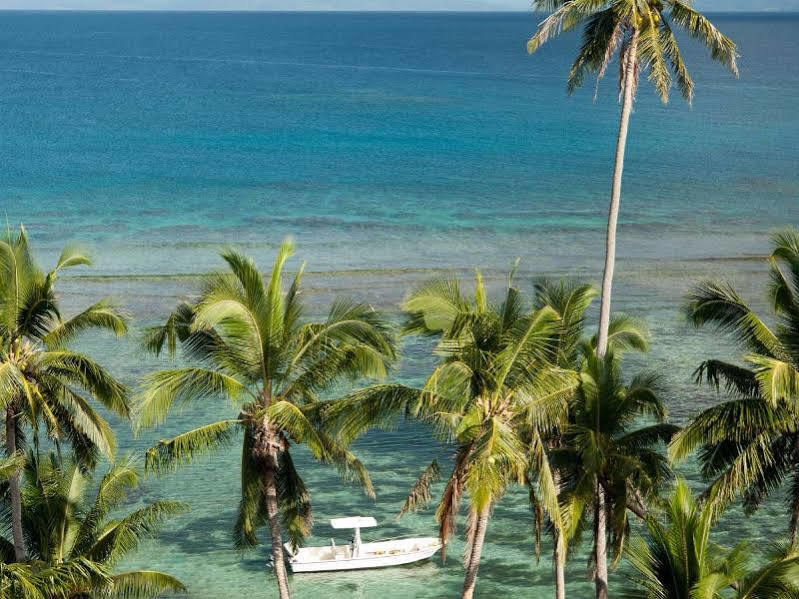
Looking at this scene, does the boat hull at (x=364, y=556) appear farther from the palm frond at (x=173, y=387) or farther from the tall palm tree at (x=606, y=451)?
the palm frond at (x=173, y=387)

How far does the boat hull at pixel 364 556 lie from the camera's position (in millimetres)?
27734

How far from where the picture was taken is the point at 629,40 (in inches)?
926

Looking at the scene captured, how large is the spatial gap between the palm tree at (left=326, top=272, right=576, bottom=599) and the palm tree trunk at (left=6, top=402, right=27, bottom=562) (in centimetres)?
554

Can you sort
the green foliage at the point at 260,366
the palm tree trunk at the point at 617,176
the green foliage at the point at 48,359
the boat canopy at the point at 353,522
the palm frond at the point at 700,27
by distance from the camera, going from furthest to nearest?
the boat canopy at the point at 353,522
the palm frond at the point at 700,27
the palm tree trunk at the point at 617,176
the green foliage at the point at 48,359
the green foliage at the point at 260,366

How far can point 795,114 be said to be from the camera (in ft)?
356

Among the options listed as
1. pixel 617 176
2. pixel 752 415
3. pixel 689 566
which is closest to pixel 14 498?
pixel 689 566

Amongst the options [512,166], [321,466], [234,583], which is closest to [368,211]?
[512,166]

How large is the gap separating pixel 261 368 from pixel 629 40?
10.2m

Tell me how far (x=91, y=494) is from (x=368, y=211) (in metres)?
39.7

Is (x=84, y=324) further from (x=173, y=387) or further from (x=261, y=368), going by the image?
(x=261, y=368)

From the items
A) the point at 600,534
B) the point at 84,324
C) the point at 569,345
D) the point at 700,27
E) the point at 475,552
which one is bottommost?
the point at 600,534

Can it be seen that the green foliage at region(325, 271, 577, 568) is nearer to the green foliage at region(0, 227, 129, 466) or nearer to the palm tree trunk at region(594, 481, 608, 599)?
the palm tree trunk at region(594, 481, 608, 599)

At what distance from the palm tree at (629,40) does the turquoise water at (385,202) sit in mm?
11521

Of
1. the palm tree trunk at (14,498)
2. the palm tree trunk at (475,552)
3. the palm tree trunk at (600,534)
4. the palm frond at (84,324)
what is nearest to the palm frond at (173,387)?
the palm frond at (84,324)
